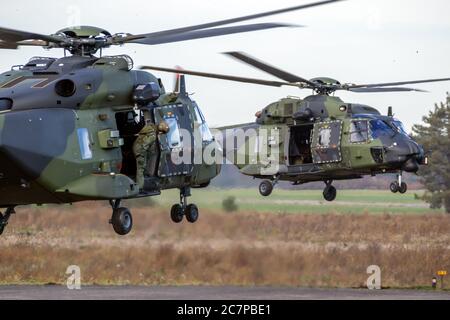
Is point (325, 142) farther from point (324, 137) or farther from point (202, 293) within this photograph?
point (202, 293)

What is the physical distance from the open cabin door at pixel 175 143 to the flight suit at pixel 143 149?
30 centimetres

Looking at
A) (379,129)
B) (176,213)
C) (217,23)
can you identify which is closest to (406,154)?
(379,129)

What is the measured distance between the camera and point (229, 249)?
38.5m

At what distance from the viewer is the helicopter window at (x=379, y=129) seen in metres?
36.2

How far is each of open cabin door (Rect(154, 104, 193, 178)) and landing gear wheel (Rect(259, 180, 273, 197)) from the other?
1125 centimetres

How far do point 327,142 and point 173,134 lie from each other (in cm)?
1042

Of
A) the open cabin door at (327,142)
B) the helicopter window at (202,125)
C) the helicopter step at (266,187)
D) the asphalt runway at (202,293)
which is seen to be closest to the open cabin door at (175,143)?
the helicopter window at (202,125)

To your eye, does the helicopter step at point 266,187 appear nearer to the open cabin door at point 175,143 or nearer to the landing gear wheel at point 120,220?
the open cabin door at point 175,143

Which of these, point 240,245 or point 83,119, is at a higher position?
point 83,119

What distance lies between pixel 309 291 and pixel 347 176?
6.40 meters

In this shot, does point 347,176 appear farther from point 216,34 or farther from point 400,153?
point 216,34

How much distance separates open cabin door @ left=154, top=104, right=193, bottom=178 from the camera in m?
26.7

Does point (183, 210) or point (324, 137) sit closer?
point (183, 210)
